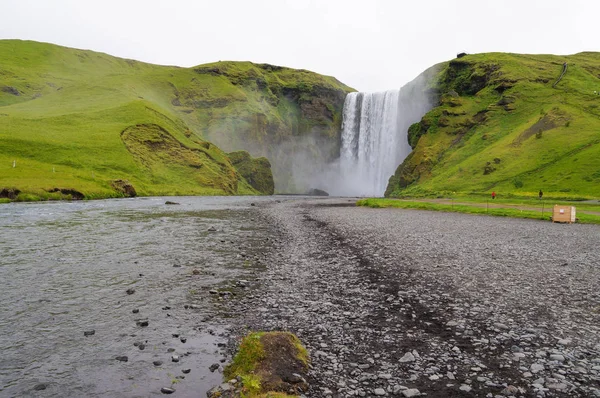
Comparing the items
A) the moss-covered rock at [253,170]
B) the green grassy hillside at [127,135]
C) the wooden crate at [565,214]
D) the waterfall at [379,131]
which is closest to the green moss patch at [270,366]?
the wooden crate at [565,214]

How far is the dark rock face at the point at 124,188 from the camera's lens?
230 ft

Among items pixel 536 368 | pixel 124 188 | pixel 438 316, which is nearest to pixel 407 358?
pixel 536 368

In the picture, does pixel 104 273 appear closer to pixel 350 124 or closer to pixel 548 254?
pixel 548 254

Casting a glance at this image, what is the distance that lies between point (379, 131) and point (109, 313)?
468 ft

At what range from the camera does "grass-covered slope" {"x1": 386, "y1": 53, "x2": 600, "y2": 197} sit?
74.4 metres

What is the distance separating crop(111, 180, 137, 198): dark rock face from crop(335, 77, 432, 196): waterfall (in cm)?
10037

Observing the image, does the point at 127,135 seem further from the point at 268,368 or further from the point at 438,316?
the point at 268,368

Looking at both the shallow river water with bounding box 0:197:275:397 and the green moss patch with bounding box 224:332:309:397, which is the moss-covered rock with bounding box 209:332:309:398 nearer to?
the green moss patch with bounding box 224:332:309:397

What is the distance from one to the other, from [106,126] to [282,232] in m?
94.8

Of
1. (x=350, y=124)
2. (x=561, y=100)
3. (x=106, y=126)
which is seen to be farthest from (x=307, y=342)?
(x=350, y=124)

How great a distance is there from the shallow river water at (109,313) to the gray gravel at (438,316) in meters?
1.82

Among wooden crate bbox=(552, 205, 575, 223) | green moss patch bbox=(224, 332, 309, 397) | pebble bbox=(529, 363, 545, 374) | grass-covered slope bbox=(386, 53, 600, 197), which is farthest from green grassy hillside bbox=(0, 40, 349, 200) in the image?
grass-covered slope bbox=(386, 53, 600, 197)

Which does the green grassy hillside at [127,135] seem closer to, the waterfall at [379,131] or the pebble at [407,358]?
the waterfall at [379,131]

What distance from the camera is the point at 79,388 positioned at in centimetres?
645
